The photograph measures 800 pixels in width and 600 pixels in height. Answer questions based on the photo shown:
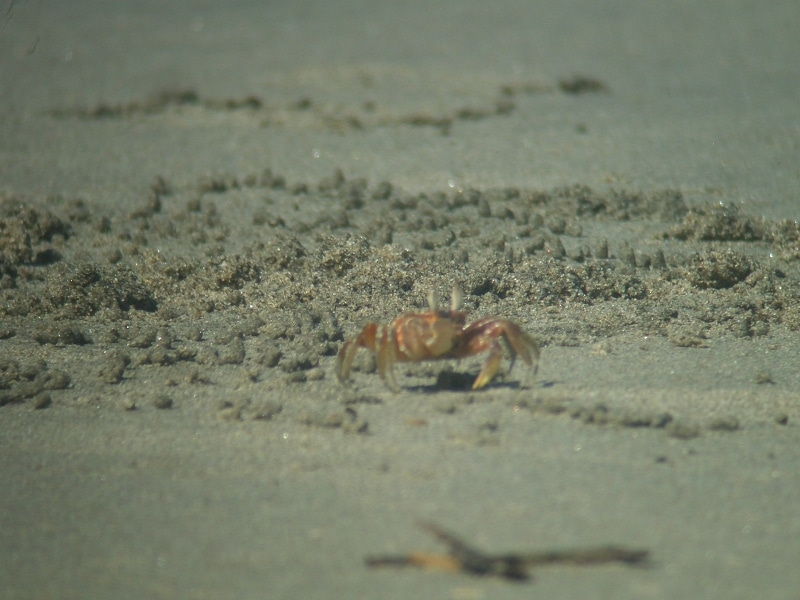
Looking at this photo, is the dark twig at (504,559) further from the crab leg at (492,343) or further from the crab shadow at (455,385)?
the crab shadow at (455,385)

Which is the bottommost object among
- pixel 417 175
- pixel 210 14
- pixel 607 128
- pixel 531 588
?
pixel 531 588

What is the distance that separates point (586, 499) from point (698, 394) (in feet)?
4.01

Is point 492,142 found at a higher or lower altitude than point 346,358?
higher

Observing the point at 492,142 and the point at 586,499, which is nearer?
the point at 586,499

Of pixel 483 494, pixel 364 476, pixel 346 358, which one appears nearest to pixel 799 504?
pixel 483 494

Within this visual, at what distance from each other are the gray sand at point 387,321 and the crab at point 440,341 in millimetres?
171

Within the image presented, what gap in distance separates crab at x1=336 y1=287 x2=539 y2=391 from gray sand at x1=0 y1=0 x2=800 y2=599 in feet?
0.56

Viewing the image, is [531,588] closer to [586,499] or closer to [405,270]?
[586,499]

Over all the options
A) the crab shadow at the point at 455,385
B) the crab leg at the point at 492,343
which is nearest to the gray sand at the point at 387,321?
the crab shadow at the point at 455,385

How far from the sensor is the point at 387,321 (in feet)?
17.9

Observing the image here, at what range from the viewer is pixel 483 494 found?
11.6 ft

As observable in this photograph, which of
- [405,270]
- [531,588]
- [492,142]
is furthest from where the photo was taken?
[492,142]

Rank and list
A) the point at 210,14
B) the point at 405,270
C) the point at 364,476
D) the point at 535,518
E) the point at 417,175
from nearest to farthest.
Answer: the point at 535,518, the point at 364,476, the point at 405,270, the point at 417,175, the point at 210,14

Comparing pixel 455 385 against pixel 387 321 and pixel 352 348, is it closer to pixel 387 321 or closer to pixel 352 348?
pixel 352 348
